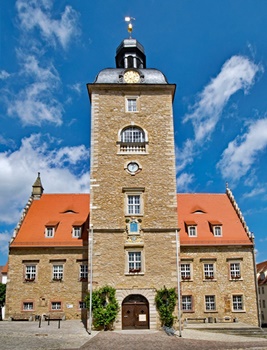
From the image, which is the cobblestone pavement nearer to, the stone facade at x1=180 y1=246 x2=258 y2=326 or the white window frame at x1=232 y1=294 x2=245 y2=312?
the stone facade at x1=180 y1=246 x2=258 y2=326

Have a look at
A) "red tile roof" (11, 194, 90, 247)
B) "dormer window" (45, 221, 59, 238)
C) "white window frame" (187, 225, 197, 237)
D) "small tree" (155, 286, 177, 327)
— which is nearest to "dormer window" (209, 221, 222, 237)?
"white window frame" (187, 225, 197, 237)

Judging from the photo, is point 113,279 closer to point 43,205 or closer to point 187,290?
point 187,290

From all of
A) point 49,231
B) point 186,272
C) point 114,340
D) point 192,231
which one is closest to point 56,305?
point 49,231

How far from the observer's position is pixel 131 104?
26344mm

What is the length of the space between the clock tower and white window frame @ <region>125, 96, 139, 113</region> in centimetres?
7

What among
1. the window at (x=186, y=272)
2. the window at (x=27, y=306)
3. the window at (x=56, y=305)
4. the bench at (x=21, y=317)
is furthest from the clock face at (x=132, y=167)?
the bench at (x=21, y=317)

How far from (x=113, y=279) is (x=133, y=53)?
1707 cm

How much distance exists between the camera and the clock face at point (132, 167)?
24.7 metres

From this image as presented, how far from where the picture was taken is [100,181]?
24.3 m

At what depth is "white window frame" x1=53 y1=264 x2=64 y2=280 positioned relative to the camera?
92.3 feet

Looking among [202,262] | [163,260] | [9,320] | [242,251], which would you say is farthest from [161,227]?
[9,320]

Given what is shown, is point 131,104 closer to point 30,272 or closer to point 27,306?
point 30,272

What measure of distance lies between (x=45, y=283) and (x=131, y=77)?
53.2ft

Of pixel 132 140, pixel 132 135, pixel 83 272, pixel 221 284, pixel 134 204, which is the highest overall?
pixel 132 135
